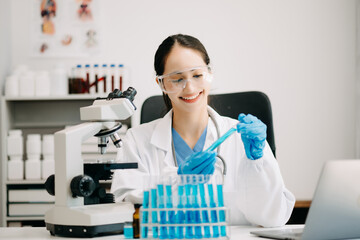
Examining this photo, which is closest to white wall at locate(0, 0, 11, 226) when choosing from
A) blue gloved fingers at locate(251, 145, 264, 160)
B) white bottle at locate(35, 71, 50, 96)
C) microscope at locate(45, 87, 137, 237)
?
white bottle at locate(35, 71, 50, 96)

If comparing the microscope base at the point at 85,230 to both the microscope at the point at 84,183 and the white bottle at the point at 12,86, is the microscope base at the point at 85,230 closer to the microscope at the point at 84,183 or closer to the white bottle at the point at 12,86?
the microscope at the point at 84,183

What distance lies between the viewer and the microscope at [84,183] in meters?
1.21

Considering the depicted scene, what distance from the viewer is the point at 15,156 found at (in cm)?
299

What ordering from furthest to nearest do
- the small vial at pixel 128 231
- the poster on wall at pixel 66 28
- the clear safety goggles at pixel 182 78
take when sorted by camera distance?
1. the poster on wall at pixel 66 28
2. the clear safety goggles at pixel 182 78
3. the small vial at pixel 128 231

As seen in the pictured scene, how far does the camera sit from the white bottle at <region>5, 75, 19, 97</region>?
3.04 metres

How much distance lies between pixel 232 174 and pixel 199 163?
564 mm

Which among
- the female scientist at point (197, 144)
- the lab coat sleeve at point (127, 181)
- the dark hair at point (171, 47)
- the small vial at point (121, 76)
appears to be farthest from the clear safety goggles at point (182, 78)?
the small vial at point (121, 76)

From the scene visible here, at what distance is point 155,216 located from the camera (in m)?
1.06

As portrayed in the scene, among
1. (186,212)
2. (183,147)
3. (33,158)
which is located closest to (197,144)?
(183,147)

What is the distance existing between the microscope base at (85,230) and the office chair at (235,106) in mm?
870

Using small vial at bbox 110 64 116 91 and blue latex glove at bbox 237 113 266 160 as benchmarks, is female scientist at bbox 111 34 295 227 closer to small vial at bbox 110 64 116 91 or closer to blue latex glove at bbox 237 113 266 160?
blue latex glove at bbox 237 113 266 160

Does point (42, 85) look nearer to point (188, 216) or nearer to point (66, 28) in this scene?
point (66, 28)

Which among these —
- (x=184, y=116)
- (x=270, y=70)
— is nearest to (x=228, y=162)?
(x=184, y=116)

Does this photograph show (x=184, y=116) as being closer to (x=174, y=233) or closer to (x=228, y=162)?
(x=228, y=162)
